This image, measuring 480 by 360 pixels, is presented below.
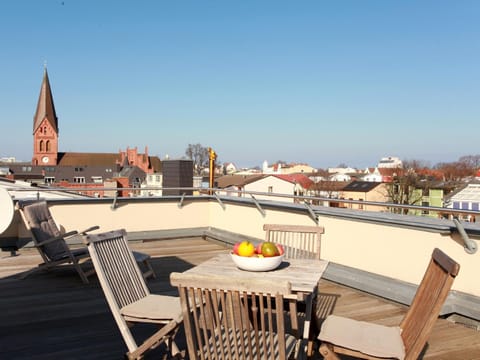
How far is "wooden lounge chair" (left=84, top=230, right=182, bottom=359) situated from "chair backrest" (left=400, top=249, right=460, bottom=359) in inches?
47.4

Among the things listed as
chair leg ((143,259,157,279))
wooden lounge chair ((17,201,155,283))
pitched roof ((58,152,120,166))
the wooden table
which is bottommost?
chair leg ((143,259,157,279))

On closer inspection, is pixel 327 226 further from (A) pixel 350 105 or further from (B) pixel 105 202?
(A) pixel 350 105

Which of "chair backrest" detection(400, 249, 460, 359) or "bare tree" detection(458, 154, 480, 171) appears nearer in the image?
"chair backrest" detection(400, 249, 460, 359)

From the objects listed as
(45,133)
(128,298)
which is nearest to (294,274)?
(128,298)

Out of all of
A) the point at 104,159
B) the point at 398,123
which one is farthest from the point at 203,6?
the point at 104,159

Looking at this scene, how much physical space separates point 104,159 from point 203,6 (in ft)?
241

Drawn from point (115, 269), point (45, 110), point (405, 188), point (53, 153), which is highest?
point (45, 110)

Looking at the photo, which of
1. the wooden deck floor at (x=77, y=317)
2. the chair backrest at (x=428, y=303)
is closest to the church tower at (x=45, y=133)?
the wooden deck floor at (x=77, y=317)

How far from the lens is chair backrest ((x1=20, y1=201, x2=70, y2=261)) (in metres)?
5.34

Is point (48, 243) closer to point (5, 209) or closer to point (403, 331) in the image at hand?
point (5, 209)

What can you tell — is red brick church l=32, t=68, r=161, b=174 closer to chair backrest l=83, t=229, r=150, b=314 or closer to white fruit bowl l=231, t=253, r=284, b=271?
chair backrest l=83, t=229, r=150, b=314

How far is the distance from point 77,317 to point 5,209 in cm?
297

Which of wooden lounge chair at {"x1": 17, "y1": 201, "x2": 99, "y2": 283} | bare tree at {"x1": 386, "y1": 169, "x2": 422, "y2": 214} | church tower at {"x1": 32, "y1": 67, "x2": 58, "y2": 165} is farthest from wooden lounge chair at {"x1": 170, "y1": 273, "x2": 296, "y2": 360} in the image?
church tower at {"x1": 32, "y1": 67, "x2": 58, "y2": 165}

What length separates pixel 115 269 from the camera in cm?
295
